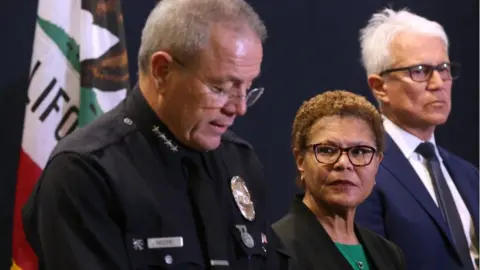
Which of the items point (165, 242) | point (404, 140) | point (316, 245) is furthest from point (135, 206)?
point (404, 140)

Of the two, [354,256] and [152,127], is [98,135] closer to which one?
[152,127]

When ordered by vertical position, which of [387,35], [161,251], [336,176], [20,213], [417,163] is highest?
[387,35]

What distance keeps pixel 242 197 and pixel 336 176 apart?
48 cm

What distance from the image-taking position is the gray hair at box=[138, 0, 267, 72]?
57.7 inches

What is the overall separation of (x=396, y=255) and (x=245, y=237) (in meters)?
0.70

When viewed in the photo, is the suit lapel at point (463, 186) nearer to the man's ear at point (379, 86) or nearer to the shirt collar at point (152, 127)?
the man's ear at point (379, 86)

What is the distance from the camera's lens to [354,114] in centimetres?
210

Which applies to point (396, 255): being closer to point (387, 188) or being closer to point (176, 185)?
point (387, 188)

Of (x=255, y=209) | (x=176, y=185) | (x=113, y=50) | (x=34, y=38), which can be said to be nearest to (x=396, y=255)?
(x=255, y=209)

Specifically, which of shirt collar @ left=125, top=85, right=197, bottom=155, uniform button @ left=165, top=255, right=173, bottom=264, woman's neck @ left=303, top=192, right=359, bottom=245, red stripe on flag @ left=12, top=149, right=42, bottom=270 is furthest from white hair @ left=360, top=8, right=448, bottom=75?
uniform button @ left=165, top=255, right=173, bottom=264

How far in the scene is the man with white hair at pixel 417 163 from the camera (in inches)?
92.4

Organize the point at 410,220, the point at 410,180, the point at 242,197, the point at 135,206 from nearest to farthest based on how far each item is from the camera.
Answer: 1. the point at 135,206
2. the point at 242,197
3. the point at 410,220
4. the point at 410,180

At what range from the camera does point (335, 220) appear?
2.12 m

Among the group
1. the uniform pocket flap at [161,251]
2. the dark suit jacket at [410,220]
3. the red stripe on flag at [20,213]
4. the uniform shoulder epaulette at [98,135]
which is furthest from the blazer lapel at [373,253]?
the red stripe on flag at [20,213]
